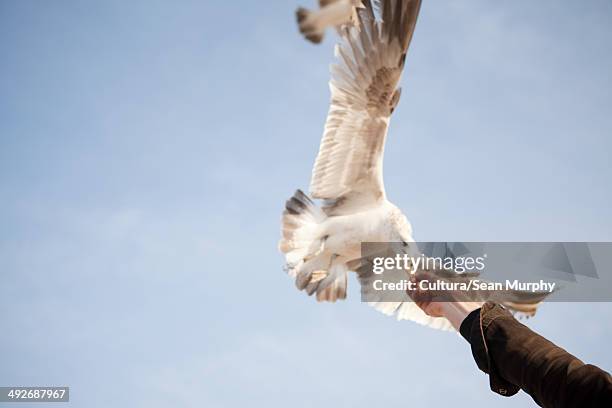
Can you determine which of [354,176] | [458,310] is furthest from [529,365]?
[354,176]

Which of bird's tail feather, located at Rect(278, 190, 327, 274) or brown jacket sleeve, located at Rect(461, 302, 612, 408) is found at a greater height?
bird's tail feather, located at Rect(278, 190, 327, 274)

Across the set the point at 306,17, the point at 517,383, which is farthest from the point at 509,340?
the point at 306,17

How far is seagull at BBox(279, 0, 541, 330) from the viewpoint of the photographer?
272 inches

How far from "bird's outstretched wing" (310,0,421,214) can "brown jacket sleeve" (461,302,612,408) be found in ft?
15.8

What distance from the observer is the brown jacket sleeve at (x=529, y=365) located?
190 cm

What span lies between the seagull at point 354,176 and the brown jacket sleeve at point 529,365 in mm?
4477

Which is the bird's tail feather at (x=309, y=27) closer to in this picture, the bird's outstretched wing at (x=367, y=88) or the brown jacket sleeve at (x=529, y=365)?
the bird's outstretched wing at (x=367, y=88)

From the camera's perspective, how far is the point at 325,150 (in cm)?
728

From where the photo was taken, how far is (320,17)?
192 inches

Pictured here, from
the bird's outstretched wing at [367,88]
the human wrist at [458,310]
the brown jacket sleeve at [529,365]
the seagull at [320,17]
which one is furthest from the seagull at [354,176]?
the brown jacket sleeve at [529,365]

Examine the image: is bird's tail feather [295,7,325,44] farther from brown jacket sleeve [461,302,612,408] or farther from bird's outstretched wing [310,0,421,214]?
brown jacket sleeve [461,302,612,408]

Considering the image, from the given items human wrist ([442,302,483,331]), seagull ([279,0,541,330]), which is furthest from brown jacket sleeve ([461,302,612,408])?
seagull ([279,0,541,330])

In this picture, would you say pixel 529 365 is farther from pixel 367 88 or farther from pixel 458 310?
pixel 367 88

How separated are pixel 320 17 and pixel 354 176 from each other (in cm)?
282
